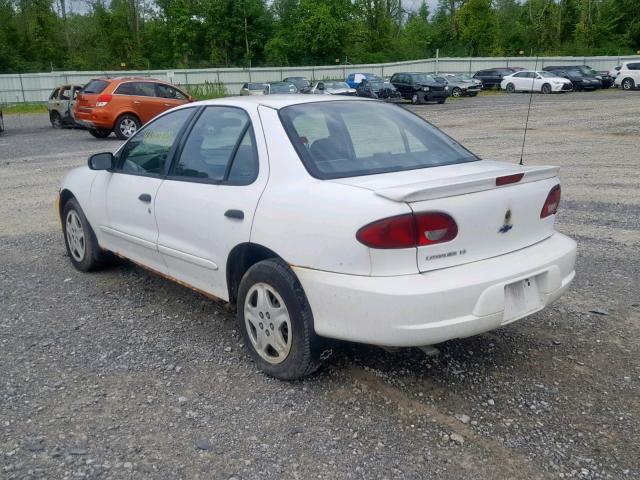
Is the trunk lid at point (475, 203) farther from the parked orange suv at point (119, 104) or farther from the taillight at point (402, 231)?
the parked orange suv at point (119, 104)

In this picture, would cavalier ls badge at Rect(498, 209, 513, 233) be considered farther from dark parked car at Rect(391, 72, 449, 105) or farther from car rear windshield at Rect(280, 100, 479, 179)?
dark parked car at Rect(391, 72, 449, 105)

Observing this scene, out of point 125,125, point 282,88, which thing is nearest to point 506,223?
point 125,125

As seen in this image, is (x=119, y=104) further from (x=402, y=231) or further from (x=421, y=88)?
(x=421, y=88)

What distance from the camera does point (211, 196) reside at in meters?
3.96

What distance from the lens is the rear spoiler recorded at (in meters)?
3.09

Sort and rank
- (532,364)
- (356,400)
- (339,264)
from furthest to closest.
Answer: (532,364) < (356,400) < (339,264)

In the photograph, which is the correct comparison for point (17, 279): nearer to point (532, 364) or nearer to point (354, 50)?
point (532, 364)

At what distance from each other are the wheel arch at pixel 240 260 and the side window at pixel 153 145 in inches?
42.4

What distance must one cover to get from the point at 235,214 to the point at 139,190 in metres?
1.26

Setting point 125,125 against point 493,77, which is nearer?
point 125,125

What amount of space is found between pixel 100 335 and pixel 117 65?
5575 cm

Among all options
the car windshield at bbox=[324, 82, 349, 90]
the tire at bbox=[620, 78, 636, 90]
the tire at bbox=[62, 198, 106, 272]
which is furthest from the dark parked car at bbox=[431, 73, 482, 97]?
the tire at bbox=[62, 198, 106, 272]

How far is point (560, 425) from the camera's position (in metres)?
3.21

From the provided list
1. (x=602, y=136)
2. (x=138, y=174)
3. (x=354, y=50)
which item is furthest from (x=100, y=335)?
(x=354, y=50)
